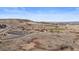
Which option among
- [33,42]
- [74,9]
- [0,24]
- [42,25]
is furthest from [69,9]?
[0,24]

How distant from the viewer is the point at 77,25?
1272 mm

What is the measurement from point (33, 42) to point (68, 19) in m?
0.40

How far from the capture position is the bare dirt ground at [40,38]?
127cm

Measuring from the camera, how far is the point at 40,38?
1.28 m

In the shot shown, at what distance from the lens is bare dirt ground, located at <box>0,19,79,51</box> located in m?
1.27

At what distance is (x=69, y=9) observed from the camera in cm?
129

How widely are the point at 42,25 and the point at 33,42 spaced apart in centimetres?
18
